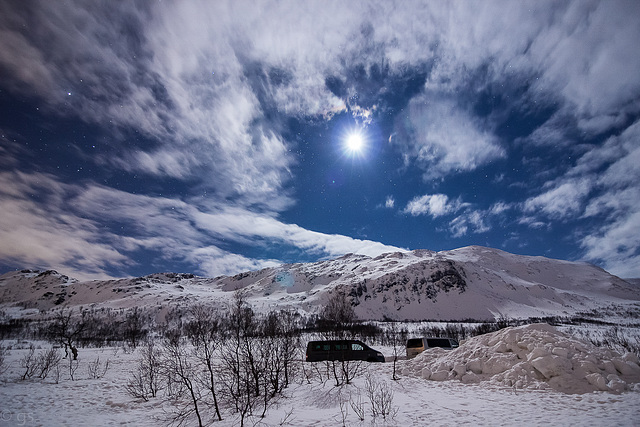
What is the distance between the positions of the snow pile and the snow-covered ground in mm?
38

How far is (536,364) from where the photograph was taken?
12.1m

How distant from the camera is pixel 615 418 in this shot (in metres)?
→ 7.95

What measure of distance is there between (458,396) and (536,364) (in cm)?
384

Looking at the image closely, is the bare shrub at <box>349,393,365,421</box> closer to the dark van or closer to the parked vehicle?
the dark van

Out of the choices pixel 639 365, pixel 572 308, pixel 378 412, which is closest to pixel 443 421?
pixel 378 412

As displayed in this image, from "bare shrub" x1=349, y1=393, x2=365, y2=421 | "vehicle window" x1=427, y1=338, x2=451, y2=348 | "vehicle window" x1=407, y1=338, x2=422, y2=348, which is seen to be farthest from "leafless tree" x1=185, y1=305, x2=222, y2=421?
"vehicle window" x1=427, y1=338, x2=451, y2=348

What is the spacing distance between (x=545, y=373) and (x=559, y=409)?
3.04 m

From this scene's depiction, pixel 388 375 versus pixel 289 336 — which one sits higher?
pixel 289 336

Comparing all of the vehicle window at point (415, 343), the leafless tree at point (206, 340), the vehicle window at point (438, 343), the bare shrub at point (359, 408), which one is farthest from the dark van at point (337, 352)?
the bare shrub at point (359, 408)

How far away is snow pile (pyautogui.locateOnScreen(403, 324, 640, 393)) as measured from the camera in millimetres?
10938

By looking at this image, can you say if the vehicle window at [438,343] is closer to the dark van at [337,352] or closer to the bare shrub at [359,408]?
the dark van at [337,352]

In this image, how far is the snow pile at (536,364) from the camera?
35.9ft

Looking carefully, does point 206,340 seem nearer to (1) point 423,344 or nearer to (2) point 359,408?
(2) point 359,408

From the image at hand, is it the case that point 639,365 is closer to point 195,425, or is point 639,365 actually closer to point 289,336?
point 289,336
